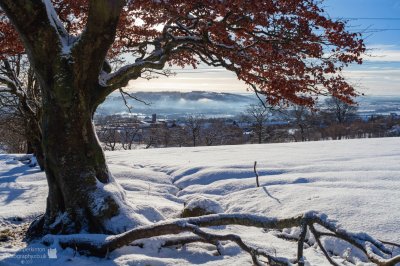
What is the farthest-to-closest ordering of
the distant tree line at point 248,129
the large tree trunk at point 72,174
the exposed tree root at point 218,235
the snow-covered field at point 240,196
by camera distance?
the distant tree line at point 248,129, the large tree trunk at point 72,174, the snow-covered field at point 240,196, the exposed tree root at point 218,235


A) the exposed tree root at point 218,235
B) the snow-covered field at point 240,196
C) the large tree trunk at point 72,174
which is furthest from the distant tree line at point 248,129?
the exposed tree root at point 218,235

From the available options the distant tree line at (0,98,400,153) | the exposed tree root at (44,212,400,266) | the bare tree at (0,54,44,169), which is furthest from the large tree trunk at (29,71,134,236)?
the distant tree line at (0,98,400,153)

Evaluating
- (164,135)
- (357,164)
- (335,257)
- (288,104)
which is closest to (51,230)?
(335,257)

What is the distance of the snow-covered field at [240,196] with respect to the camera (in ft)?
14.6

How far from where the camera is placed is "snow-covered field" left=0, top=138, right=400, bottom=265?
446 centimetres

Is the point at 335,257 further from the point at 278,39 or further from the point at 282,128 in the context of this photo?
the point at 282,128

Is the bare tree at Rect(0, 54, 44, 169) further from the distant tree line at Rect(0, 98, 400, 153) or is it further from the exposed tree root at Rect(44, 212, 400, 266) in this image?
the distant tree line at Rect(0, 98, 400, 153)

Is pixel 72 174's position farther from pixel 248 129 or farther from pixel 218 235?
pixel 248 129

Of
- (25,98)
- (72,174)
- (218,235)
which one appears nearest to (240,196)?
(72,174)

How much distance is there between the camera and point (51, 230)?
16.9 feet

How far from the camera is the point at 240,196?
869 cm

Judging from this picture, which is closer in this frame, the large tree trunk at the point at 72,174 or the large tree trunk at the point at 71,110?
the large tree trunk at the point at 71,110

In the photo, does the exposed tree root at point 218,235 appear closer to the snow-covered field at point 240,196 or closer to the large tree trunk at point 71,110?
the snow-covered field at point 240,196

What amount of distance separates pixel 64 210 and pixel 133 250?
1.51 meters
